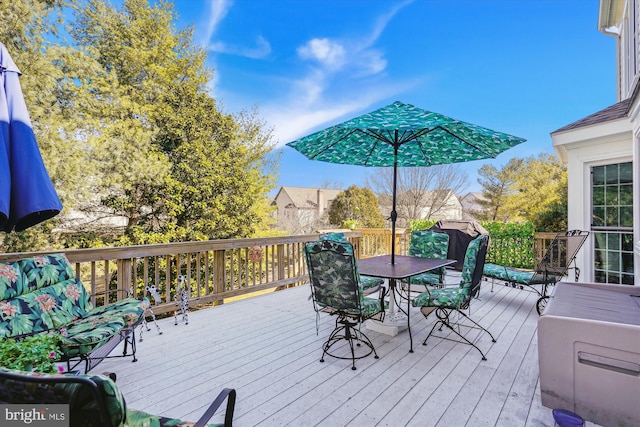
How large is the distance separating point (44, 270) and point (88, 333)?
999 mm

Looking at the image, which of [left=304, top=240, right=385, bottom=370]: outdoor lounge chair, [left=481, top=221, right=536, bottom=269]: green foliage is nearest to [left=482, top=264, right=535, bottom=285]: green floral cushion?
[left=304, top=240, right=385, bottom=370]: outdoor lounge chair

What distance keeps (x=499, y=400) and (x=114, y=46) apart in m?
11.6

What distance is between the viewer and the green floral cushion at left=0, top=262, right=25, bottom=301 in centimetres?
256

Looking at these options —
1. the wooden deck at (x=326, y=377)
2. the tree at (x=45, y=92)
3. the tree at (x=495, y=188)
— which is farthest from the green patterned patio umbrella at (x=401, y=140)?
the tree at (x=495, y=188)

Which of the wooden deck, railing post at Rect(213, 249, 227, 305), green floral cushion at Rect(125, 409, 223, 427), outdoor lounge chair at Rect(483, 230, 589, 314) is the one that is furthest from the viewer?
railing post at Rect(213, 249, 227, 305)

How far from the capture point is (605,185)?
5.12m

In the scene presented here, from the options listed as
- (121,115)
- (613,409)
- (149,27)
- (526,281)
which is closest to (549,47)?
(526,281)

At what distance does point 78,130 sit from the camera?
802cm

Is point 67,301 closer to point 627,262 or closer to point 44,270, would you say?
point 44,270

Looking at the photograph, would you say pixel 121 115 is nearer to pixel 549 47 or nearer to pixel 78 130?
pixel 78 130

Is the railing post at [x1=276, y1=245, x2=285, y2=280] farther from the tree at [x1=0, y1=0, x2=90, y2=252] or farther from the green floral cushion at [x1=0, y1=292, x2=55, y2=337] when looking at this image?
the tree at [x1=0, y1=0, x2=90, y2=252]

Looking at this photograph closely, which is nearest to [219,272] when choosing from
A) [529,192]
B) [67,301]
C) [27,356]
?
[67,301]

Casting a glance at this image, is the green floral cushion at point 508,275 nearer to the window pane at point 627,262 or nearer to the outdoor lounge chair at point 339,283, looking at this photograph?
the window pane at point 627,262

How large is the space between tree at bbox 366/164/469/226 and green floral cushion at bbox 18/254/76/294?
1362cm
